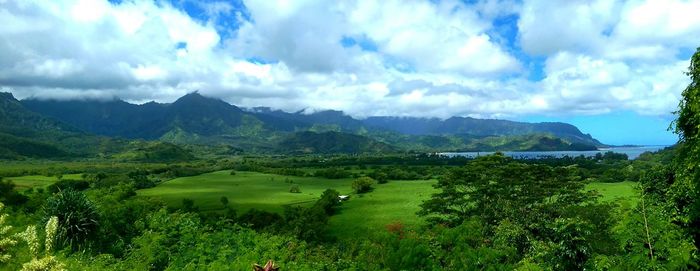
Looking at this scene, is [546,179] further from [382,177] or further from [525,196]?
[382,177]

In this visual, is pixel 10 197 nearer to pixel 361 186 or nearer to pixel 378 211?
pixel 378 211

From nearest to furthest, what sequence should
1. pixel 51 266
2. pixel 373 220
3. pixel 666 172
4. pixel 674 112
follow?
pixel 51 266 < pixel 674 112 < pixel 666 172 < pixel 373 220

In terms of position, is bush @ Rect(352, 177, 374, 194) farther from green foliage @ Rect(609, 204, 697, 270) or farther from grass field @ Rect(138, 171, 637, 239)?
green foliage @ Rect(609, 204, 697, 270)

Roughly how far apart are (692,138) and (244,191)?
154801mm

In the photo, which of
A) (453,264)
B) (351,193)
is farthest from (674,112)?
(351,193)

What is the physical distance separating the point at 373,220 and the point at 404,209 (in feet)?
44.8

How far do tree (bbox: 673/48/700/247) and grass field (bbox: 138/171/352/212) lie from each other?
380ft

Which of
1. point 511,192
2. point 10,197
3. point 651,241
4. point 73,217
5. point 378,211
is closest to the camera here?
point 651,241

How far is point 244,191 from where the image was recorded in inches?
6442

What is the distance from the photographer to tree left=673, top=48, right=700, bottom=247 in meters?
17.9

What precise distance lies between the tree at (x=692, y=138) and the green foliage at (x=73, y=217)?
184 feet

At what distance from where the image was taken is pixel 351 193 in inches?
6240

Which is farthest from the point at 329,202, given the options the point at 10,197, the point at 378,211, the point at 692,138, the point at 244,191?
the point at 692,138

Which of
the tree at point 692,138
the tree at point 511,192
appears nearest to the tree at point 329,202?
the tree at point 511,192
